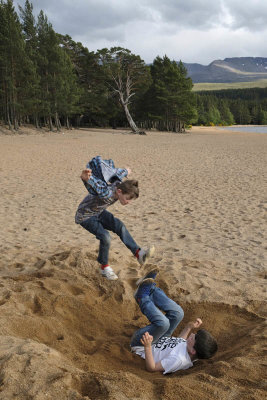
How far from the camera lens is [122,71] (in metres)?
41.2

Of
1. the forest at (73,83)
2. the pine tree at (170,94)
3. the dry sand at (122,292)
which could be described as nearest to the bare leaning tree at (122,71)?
the forest at (73,83)

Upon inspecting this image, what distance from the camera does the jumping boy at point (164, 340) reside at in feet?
11.0

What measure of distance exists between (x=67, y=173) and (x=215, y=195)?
6.72 metres

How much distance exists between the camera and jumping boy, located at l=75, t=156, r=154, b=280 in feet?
14.0

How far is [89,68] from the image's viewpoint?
46.2 metres

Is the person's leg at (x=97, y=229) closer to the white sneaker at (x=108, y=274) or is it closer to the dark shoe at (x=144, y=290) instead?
the white sneaker at (x=108, y=274)

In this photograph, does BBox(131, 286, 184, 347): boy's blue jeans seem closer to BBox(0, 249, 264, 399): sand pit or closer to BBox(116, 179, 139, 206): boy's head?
BBox(0, 249, 264, 399): sand pit

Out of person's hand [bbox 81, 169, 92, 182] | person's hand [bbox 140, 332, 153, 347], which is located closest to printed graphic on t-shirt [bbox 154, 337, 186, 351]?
person's hand [bbox 140, 332, 153, 347]

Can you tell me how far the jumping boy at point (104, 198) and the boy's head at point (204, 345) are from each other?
1316mm

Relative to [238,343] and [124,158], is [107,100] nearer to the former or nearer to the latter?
[124,158]

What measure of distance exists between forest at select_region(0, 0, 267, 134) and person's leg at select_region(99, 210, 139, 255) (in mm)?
29318

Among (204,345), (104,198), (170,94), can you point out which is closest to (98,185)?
(104,198)

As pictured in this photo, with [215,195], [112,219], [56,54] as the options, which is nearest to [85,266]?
[112,219]

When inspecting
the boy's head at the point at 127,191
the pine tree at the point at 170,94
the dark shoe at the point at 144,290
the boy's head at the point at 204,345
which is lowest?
the boy's head at the point at 204,345
